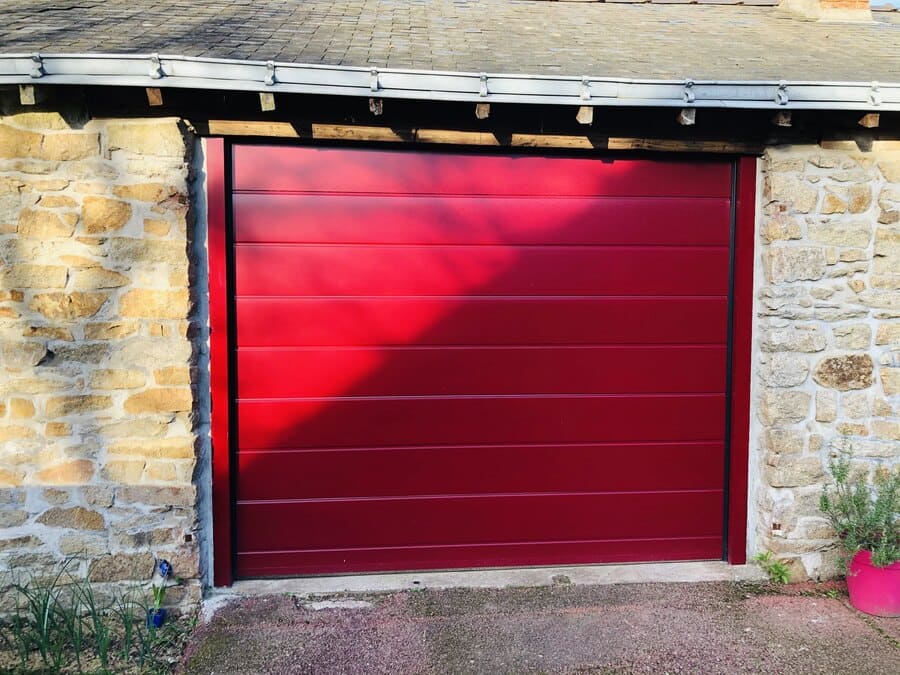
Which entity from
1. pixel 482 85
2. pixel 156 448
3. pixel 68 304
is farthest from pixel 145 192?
pixel 482 85

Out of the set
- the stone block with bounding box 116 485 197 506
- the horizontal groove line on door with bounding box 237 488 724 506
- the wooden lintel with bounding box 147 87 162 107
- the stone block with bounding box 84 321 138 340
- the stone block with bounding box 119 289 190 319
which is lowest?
the horizontal groove line on door with bounding box 237 488 724 506

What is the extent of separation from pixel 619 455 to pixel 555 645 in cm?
115

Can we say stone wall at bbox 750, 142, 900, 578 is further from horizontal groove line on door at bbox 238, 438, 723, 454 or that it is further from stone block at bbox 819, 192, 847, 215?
horizontal groove line on door at bbox 238, 438, 723, 454

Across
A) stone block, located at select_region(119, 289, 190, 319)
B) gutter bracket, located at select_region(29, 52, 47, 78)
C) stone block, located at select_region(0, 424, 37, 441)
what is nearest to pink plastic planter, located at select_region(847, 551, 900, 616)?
stone block, located at select_region(119, 289, 190, 319)

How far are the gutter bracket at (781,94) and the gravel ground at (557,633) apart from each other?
2501mm

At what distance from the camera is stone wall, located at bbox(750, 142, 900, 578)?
3688mm

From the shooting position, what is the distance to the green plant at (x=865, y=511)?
3498 mm

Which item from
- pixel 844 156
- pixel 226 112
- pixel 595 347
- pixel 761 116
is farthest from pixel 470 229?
pixel 844 156

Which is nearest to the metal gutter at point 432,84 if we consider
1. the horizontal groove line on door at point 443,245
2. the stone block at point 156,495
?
the horizontal groove line on door at point 443,245

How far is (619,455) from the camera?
12.9 ft

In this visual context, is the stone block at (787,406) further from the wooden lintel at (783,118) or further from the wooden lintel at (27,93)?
the wooden lintel at (27,93)

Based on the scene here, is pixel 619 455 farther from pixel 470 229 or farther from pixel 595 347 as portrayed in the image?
pixel 470 229

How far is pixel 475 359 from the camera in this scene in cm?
383

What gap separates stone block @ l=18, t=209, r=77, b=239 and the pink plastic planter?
13.7 ft
